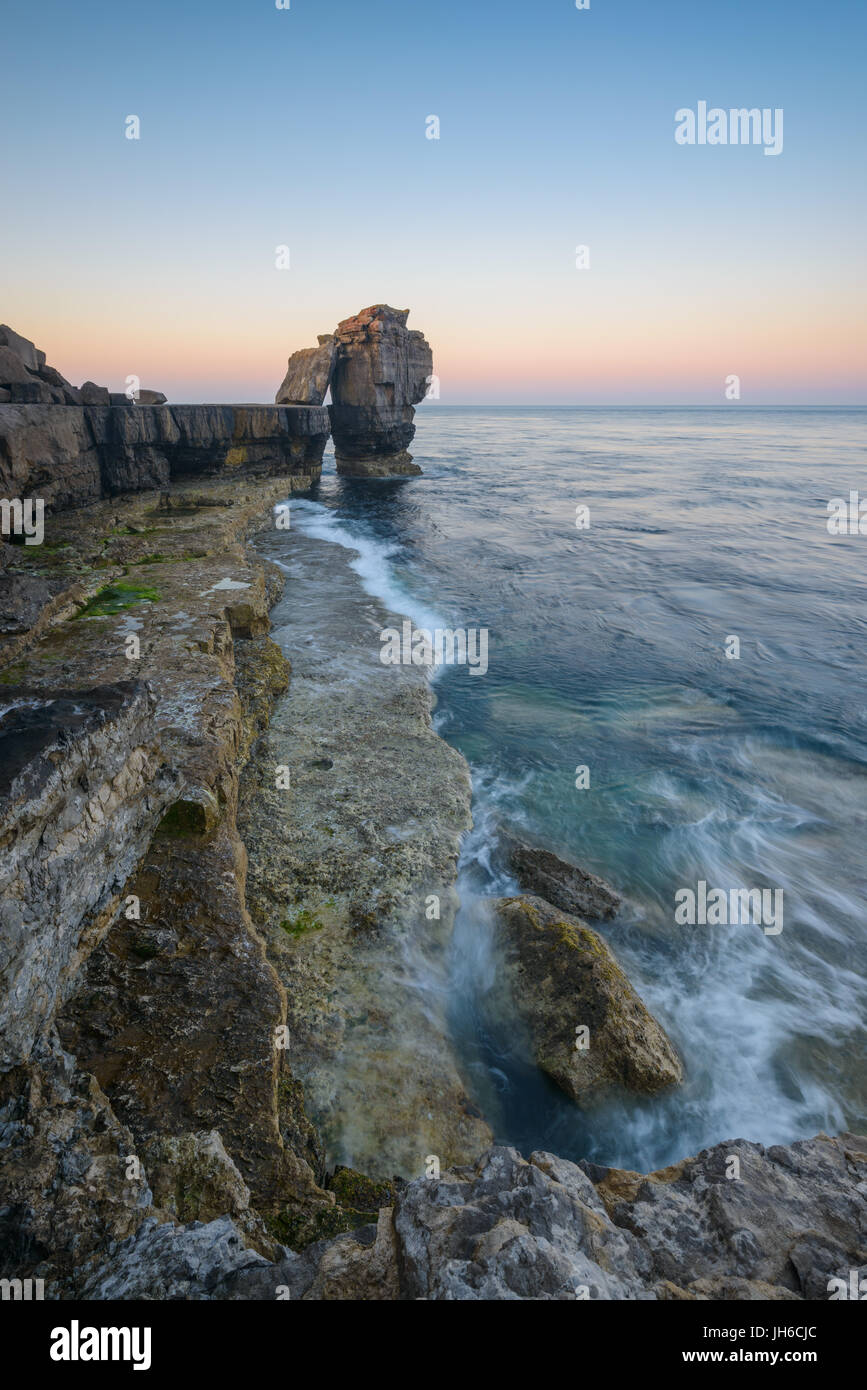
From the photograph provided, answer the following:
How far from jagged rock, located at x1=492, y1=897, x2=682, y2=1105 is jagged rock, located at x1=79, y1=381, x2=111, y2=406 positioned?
2338 centimetres

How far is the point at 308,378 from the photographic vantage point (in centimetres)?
4434

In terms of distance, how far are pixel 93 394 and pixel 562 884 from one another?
23210 millimetres

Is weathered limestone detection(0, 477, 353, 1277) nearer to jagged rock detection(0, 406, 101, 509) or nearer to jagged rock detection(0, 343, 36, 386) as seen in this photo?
jagged rock detection(0, 406, 101, 509)

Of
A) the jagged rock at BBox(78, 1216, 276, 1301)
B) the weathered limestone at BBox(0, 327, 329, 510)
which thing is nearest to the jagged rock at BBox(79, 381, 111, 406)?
the weathered limestone at BBox(0, 327, 329, 510)

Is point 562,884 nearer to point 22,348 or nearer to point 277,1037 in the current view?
point 277,1037

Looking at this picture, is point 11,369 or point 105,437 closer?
point 11,369

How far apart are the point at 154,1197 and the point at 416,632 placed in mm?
15738

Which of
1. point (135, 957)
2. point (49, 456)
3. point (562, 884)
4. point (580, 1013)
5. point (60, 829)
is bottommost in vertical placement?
point (580, 1013)

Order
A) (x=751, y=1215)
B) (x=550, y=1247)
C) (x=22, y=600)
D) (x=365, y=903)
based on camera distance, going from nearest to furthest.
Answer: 1. (x=550, y=1247)
2. (x=751, y=1215)
3. (x=365, y=903)
4. (x=22, y=600)

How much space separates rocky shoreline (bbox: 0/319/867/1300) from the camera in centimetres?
325

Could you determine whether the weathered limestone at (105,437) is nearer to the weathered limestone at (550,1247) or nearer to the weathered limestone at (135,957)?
the weathered limestone at (135,957)

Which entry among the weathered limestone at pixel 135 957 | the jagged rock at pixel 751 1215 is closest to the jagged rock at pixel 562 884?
the weathered limestone at pixel 135 957

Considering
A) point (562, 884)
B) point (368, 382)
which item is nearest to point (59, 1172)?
point (562, 884)

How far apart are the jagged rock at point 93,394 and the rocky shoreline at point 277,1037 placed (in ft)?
45.4
